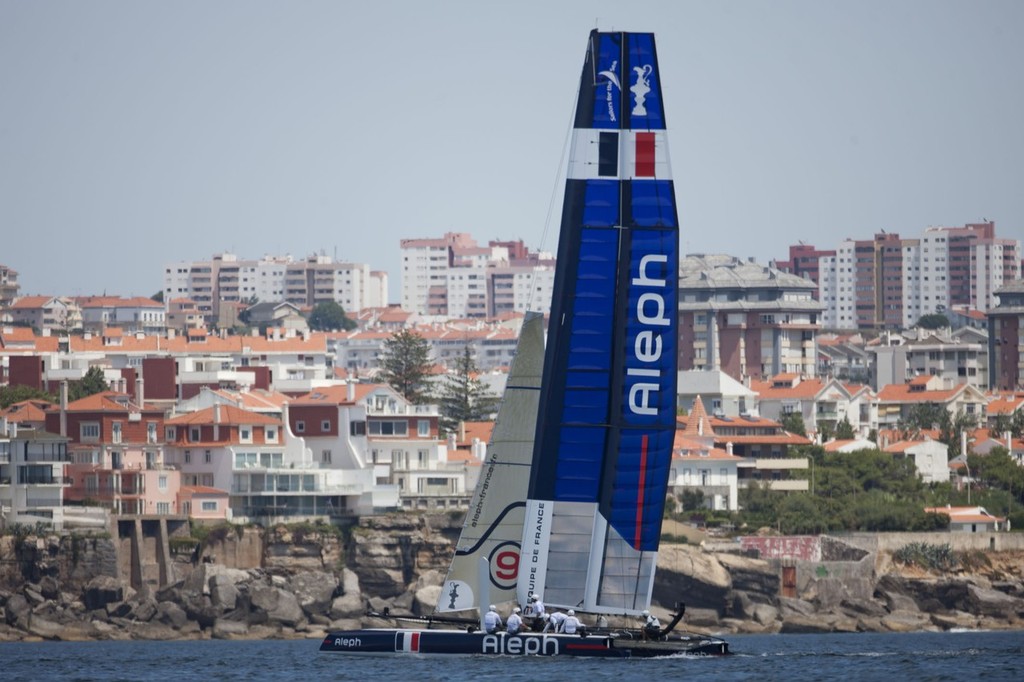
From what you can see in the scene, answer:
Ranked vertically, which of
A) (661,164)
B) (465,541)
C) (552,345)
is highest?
(661,164)

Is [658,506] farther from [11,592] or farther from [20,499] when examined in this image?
[20,499]

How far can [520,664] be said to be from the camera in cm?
3762

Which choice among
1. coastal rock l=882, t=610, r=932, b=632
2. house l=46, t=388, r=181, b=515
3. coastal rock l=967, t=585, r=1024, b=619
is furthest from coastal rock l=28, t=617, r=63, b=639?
coastal rock l=967, t=585, r=1024, b=619

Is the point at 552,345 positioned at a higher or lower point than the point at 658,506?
higher

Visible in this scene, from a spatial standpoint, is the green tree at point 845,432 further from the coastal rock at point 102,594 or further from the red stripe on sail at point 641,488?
the red stripe on sail at point 641,488

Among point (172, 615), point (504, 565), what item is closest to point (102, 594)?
point (172, 615)

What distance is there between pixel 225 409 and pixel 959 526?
25.9 meters

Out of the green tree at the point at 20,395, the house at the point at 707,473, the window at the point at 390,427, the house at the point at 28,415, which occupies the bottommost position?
the house at the point at 707,473

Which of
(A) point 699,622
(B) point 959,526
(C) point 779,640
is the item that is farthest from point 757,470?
(C) point 779,640

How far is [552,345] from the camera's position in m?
37.1

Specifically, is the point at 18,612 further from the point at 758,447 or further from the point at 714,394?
the point at 714,394

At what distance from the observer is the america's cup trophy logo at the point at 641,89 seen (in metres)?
36.1

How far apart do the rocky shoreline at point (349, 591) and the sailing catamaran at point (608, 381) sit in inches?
1233

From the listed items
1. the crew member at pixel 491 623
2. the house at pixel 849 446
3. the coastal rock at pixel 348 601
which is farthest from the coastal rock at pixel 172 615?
the house at pixel 849 446
